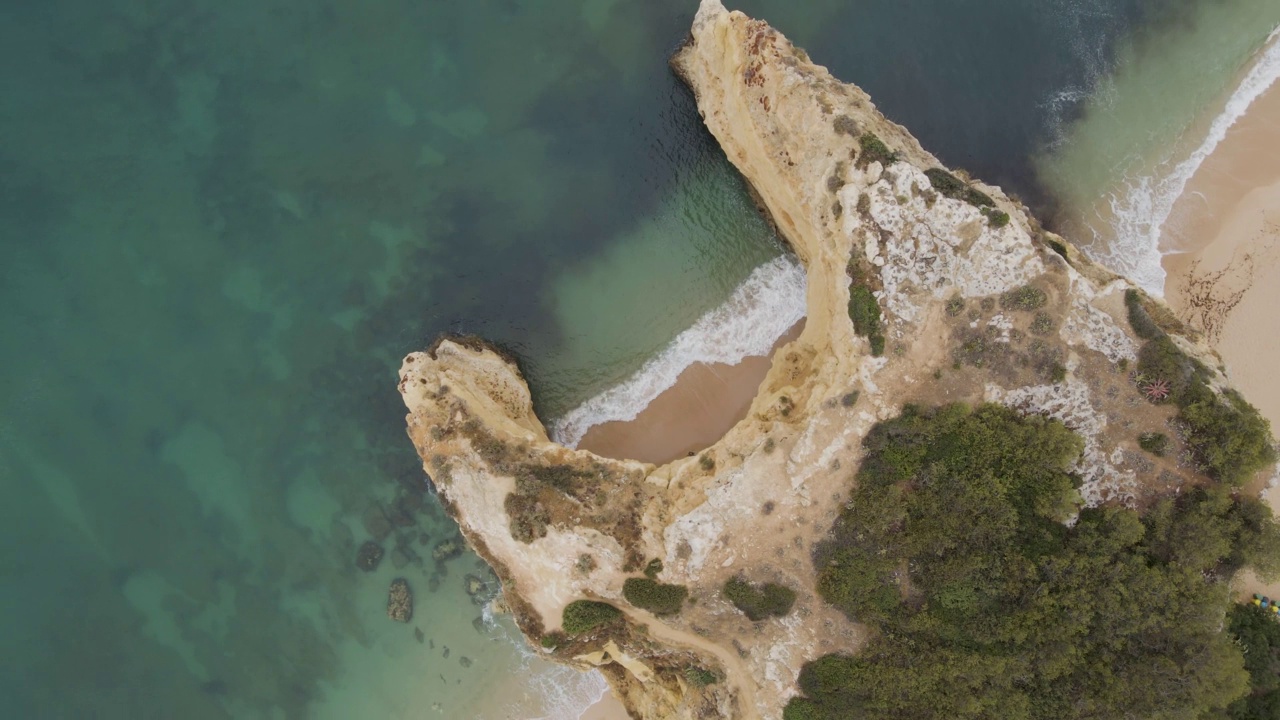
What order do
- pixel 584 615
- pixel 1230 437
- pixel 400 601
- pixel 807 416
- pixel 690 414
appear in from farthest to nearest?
pixel 400 601 → pixel 690 414 → pixel 584 615 → pixel 807 416 → pixel 1230 437

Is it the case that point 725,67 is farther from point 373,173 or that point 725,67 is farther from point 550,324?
point 373,173

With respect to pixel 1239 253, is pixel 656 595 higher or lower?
higher

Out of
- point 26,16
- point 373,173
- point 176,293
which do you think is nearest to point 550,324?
point 373,173

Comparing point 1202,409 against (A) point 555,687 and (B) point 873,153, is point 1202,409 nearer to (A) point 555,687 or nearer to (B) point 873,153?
(B) point 873,153

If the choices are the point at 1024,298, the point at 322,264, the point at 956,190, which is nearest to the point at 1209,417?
the point at 1024,298

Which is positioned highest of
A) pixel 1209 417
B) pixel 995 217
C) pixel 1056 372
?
pixel 995 217

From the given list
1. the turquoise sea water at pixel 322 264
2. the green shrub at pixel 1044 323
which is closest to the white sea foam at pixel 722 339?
the turquoise sea water at pixel 322 264

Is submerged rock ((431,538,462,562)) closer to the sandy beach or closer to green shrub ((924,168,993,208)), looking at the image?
green shrub ((924,168,993,208))
